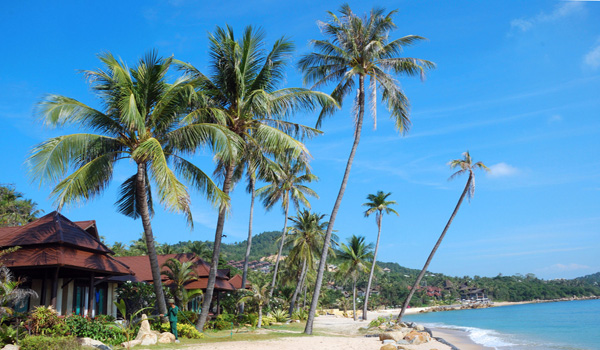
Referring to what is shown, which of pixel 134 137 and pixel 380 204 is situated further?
pixel 380 204

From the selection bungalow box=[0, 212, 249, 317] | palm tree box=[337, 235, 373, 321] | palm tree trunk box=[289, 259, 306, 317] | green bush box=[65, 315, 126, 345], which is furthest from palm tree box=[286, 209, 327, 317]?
green bush box=[65, 315, 126, 345]

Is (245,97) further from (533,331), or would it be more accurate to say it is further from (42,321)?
(533,331)

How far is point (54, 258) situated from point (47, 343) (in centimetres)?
428

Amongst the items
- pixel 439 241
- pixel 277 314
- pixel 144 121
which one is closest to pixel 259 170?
pixel 144 121

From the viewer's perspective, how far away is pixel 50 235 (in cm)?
1512

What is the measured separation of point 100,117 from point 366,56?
1103cm

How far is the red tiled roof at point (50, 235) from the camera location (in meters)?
14.9

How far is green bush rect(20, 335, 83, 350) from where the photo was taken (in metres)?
10.4

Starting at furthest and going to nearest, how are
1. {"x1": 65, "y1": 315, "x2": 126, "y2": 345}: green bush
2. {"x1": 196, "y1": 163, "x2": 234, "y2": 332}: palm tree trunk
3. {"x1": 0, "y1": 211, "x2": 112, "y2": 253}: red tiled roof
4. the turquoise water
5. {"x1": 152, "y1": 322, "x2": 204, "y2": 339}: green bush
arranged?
1. the turquoise water
2. {"x1": 196, "y1": 163, "x2": 234, "y2": 332}: palm tree trunk
3. {"x1": 152, "y1": 322, "x2": 204, "y2": 339}: green bush
4. {"x1": 0, "y1": 211, "x2": 112, "y2": 253}: red tiled roof
5. {"x1": 65, "y1": 315, "x2": 126, "y2": 345}: green bush

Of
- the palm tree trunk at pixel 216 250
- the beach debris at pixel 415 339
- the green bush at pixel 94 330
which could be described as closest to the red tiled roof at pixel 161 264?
the palm tree trunk at pixel 216 250

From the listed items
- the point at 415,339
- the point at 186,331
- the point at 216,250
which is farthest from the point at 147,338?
the point at 415,339

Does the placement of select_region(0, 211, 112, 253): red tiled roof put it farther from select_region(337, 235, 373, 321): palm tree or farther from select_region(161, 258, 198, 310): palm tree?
select_region(337, 235, 373, 321): palm tree

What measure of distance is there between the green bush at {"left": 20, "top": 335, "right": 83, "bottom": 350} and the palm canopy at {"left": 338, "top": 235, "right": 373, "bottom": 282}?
3402cm

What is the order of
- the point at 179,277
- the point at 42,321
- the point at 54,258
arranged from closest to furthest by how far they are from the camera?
the point at 42,321, the point at 54,258, the point at 179,277
